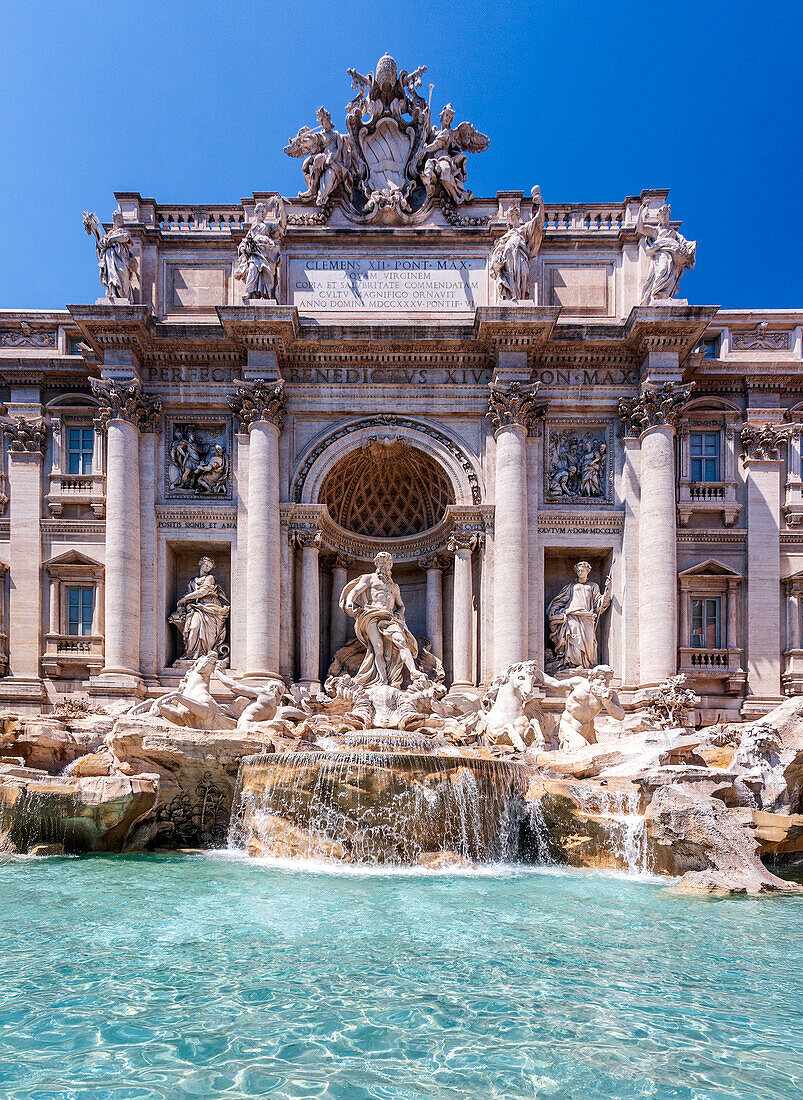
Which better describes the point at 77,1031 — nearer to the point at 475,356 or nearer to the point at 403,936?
the point at 403,936

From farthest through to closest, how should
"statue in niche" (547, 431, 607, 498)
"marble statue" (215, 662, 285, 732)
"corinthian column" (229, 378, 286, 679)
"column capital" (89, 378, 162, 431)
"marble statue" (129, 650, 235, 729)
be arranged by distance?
"statue in niche" (547, 431, 607, 498)
"column capital" (89, 378, 162, 431)
"corinthian column" (229, 378, 286, 679)
"marble statue" (215, 662, 285, 732)
"marble statue" (129, 650, 235, 729)

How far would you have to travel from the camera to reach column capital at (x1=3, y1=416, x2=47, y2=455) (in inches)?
821

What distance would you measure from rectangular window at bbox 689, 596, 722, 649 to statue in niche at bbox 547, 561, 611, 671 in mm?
2513

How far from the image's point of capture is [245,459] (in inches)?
805

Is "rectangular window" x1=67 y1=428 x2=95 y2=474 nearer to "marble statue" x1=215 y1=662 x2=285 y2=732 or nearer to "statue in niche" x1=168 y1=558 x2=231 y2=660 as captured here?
"statue in niche" x1=168 y1=558 x2=231 y2=660

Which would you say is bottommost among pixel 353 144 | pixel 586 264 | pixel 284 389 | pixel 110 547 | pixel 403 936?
pixel 403 936

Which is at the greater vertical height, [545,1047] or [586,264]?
[586,264]

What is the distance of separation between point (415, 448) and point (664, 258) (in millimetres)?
8128

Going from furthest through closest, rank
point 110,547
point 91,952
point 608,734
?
1. point 110,547
2. point 608,734
3. point 91,952

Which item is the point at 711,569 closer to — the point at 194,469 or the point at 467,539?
the point at 467,539

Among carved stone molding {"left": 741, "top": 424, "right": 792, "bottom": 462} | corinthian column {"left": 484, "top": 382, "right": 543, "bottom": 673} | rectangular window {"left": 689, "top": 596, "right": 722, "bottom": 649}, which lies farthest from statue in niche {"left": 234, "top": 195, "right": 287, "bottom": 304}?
rectangular window {"left": 689, "top": 596, "right": 722, "bottom": 649}

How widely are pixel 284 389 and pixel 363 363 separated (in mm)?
2229

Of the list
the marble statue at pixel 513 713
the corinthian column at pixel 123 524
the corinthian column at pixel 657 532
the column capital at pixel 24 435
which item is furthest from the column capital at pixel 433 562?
the column capital at pixel 24 435

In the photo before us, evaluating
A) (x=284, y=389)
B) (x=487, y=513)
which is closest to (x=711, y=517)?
(x=487, y=513)
